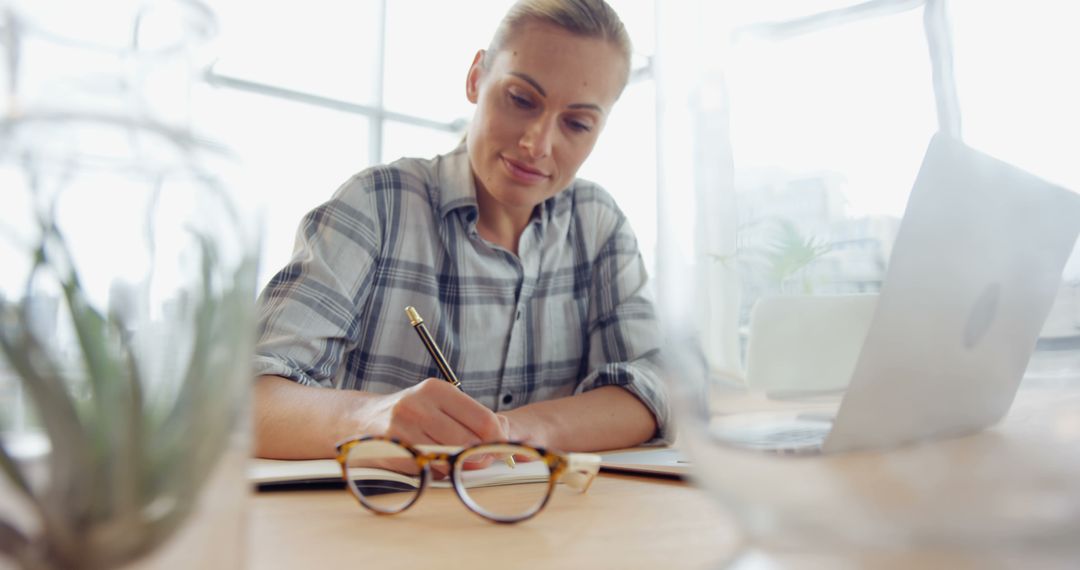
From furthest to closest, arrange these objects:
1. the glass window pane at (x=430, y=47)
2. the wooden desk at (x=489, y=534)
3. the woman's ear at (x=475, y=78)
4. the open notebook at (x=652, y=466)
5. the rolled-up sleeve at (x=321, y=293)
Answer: the glass window pane at (x=430, y=47) → the woman's ear at (x=475, y=78) → the rolled-up sleeve at (x=321, y=293) → the open notebook at (x=652, y=466) → the wooden desk at (x=489, y=534)

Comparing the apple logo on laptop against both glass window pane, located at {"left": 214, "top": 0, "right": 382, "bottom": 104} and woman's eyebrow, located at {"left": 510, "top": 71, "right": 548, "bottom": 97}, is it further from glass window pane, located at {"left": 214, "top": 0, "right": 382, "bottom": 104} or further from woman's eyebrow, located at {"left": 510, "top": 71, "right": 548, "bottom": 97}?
glass window pane, located at {"left": 214, "top": 0, "right": 382, "bottom": 104}

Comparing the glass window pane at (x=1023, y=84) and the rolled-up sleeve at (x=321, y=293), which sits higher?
the glass window pane at (x=1023, y=84)

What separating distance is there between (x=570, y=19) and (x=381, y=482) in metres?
0.72

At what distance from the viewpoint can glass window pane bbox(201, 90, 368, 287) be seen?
178mm

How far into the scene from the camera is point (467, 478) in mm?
473

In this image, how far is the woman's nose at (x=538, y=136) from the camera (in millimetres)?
972

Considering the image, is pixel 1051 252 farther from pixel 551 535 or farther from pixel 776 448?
pixel 551 535

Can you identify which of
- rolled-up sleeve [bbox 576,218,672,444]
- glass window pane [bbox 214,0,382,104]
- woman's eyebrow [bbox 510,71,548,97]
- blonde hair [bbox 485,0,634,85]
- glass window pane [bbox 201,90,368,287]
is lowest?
rolled-up sleeve [bbox 576,218,672,444]

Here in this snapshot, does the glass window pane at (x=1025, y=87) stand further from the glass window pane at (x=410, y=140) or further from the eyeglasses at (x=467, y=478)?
the glass window pane at (x=410, y=140)

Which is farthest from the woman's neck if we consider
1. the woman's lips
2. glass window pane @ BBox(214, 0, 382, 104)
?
glass window pane @ BBox(214, 0, 382, 104)

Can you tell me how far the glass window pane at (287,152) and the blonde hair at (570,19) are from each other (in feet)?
1.10

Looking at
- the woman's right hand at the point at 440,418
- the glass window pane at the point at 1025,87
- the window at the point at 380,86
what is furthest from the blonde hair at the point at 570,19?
the window at the point at 380,86

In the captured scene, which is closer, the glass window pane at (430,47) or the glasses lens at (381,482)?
the glasses lens at (381,482)

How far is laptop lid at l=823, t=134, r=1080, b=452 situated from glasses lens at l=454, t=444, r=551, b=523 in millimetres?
197
